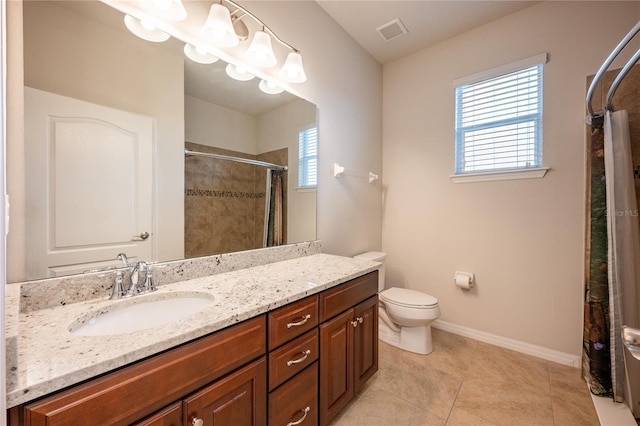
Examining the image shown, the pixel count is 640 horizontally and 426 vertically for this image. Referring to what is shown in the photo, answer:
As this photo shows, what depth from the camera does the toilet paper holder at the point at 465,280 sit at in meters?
2.32

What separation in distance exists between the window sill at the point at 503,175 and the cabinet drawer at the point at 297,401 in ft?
6.58

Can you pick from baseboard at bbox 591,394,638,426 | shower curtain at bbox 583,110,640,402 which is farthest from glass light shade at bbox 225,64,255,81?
baseboard at bbox 591,394,638,426

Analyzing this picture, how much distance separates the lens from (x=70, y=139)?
1.00 meters

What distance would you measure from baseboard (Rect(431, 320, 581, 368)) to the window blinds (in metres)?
1.43

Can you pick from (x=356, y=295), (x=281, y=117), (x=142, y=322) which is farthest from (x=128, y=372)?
(x=281, y=117)

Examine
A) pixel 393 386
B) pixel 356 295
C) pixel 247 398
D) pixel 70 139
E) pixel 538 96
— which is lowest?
pixel 393 386

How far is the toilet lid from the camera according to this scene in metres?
2.04

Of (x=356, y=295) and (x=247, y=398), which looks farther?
(x=356, y=295)

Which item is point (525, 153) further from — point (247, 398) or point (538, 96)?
point (247, 398)

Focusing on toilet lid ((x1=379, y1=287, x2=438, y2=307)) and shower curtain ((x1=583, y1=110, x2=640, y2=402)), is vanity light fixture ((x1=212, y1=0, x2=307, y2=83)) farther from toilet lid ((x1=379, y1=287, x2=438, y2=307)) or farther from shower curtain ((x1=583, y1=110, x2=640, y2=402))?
shower curtain ((x1=583, y1=110, x2=640, y2=402))

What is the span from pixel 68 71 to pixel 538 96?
288cm

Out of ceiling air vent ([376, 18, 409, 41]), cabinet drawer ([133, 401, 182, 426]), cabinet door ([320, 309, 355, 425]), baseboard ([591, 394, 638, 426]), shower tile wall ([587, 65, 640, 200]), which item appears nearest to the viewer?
cabinet drawer ([133, 401, 182, 426])

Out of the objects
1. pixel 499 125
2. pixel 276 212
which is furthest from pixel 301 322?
pixel 499 125

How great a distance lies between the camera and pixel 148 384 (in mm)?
686
